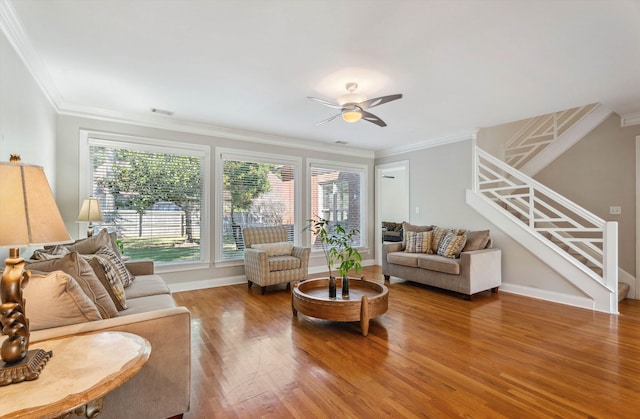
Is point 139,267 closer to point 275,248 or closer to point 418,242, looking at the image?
point 275,248

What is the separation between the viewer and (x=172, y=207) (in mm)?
4625

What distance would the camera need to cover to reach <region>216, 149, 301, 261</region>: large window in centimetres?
503

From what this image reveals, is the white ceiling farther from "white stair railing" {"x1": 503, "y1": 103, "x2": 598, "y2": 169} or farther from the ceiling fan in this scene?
"white stair railing" {"x1": 503, "y1": 103, "x2": 598, "y2": 169}

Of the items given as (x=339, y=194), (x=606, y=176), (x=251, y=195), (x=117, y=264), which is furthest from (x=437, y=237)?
(x=117, y=264)

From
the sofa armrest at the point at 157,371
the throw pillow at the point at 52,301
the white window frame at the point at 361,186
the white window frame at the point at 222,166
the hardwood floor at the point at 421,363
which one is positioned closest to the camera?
the throw pillow at the point at 52,301

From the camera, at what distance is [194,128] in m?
4.74

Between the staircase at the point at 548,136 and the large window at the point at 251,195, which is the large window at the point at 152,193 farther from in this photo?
the staircase at the point at 548,136

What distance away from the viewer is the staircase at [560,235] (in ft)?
12.1

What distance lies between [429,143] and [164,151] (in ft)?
14.7

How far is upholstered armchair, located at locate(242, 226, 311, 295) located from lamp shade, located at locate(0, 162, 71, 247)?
11.0 ft

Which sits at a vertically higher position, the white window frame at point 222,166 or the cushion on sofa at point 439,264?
the white window frame at point 222,166

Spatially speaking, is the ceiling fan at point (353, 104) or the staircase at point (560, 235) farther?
the staircase at point (560, 235)

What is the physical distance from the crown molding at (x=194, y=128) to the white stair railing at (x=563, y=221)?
8.52 feet

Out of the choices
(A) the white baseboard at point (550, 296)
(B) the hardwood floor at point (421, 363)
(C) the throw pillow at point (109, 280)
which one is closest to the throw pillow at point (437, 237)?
(A) the white baseboard at point (550, 296)
